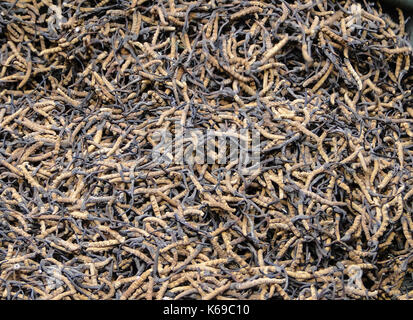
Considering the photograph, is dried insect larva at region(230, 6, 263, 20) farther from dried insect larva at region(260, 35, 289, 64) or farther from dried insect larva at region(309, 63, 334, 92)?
dried insect larva at region(309, 63, 334, 92)

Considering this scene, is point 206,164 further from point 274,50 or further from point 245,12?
point 245,12

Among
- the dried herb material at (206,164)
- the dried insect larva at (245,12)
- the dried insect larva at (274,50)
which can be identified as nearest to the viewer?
the dried herb material at (206,164)

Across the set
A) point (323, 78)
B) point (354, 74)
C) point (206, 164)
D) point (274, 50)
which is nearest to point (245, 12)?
point (274, 50)

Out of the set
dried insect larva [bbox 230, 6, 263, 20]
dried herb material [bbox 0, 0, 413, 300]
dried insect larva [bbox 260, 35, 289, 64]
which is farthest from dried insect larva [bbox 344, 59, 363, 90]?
dried insect larva [bbox 230, 6, 263, 20]

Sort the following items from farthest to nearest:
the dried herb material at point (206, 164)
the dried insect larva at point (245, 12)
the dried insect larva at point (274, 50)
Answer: the dried insect larva at point (245, 12) < the dried insect larva at point (274, 50) < the dried herb material at point (206, 164)

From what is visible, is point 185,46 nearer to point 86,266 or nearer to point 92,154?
point 92,154

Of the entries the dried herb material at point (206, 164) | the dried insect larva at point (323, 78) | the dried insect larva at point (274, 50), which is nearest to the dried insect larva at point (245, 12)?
the dried herb material at point (206, 164)

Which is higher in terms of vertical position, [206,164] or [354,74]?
[354,74]

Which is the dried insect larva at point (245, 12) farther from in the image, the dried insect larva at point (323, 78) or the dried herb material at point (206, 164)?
the dried insect larva at point (323, 78)
